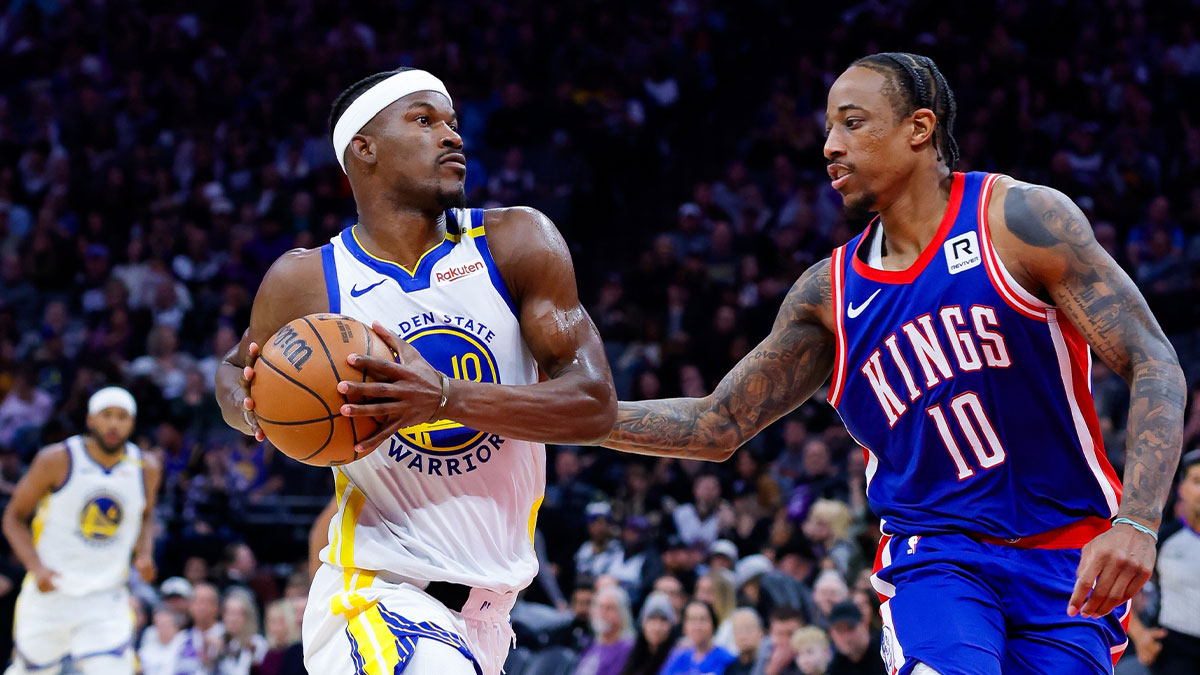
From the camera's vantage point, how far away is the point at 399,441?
12.3 feet

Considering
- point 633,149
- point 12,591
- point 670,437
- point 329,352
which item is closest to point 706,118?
point 633,149

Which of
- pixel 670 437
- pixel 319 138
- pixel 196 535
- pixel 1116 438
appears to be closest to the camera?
pixel 670 437

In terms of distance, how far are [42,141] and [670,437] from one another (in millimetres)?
13817

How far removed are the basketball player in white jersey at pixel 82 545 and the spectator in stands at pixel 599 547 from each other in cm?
313

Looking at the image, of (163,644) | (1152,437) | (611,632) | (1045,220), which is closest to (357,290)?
(1045,220)

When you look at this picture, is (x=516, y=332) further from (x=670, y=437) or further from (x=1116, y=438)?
(x=1116, y=438)

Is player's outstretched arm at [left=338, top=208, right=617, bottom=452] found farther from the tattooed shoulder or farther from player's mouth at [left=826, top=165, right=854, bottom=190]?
the tattooed shoulder

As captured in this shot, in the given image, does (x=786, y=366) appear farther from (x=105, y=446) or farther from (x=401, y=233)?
(x=105, y=446)

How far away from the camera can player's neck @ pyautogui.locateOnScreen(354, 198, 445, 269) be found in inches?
154

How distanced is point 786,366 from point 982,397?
0.79 m

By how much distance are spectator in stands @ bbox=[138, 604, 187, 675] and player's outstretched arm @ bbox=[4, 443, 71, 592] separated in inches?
61.9

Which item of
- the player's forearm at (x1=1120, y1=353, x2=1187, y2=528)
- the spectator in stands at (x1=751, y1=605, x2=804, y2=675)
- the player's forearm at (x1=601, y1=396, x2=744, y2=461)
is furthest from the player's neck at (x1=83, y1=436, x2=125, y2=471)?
the player's forearm at (x1=1120, y1=353, x2=1187, y2=528)

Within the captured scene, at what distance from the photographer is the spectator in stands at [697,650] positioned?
837 centimetres

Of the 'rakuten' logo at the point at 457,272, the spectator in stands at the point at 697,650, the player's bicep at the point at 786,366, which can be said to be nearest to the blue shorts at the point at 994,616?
the player's bicep at the point at 786,366
